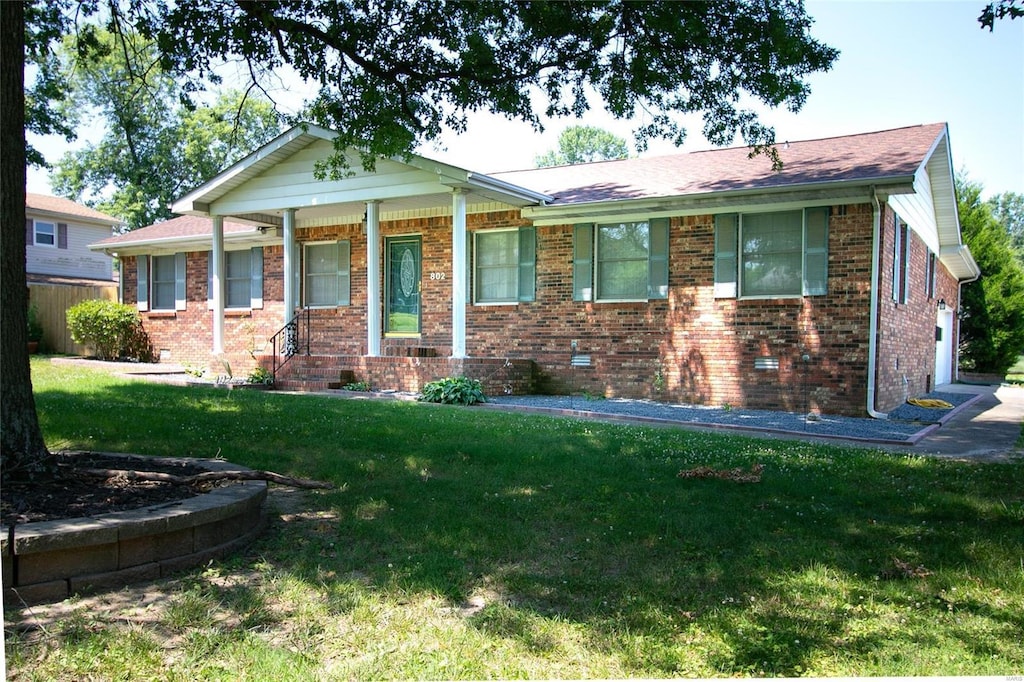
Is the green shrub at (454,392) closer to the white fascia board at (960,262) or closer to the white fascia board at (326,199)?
the white fascia board at (326,199)

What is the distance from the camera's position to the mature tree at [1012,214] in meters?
59.8

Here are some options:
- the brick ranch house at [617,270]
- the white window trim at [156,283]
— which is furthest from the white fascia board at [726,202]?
the white window trim at [156,283]

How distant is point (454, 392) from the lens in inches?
458

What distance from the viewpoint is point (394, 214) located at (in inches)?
614

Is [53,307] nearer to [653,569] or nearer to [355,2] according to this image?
[355,2]

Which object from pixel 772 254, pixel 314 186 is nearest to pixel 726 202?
pixel 772 254

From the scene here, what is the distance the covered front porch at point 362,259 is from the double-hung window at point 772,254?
3.65 m

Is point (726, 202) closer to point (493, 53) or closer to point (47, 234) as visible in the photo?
point (493, 53)

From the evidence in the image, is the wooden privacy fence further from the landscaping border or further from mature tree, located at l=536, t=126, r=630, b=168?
mature tree, located at l=536, t=126, r=630, b=168

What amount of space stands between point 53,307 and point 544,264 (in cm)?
1712

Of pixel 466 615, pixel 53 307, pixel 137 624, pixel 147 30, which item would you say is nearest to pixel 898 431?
pixel 466 615

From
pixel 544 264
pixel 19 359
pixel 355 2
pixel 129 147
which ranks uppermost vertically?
pixel 129 147

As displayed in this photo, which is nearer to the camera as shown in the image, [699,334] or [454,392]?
[454,392]

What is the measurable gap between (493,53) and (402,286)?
8221 mm
